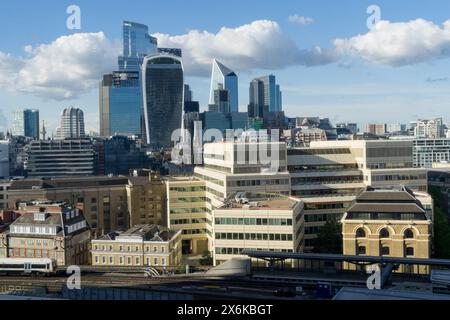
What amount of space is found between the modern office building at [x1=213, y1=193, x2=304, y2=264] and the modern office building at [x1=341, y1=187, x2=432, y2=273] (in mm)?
3942

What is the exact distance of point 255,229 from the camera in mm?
39625

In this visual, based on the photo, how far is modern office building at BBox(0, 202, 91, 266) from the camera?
4212 centimetres

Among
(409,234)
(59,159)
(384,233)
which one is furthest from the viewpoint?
(59,159)

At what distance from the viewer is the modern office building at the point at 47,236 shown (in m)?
42.1

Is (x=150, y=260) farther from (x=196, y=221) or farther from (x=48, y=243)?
(x=196, y=221)

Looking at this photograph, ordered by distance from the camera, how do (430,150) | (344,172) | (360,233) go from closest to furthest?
(360,233) < (344,172) < (430,150)

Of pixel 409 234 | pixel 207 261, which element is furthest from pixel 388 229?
pixel 207 261

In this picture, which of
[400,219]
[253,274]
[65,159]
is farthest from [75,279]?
[65,159]

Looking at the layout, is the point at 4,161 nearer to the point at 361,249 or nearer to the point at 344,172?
the point at 344,172

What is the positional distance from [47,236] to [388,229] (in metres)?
25.9

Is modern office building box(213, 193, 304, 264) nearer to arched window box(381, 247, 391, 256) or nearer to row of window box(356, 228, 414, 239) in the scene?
row of window box(356, 228, 414, 239)

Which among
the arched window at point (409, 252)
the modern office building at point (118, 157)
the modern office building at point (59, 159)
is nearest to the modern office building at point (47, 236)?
the arched window at point (409, 252)

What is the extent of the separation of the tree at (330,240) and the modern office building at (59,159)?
3602 inches

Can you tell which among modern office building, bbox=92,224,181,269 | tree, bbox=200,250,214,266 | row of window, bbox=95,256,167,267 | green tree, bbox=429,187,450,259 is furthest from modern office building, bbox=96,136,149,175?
green tree, bbox=429,187,450,259
